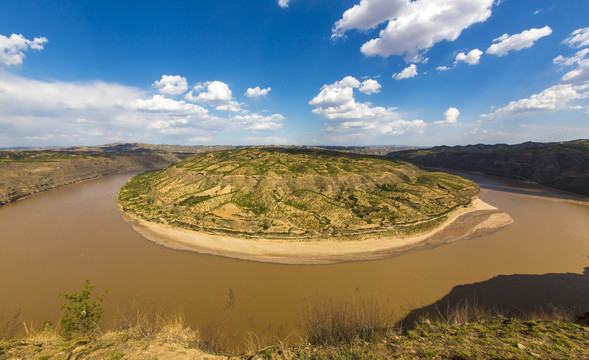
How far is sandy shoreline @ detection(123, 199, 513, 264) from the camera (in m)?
36.9

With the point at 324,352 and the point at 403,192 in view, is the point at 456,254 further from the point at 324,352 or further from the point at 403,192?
the point at 324,352

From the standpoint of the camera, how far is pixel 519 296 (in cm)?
2741

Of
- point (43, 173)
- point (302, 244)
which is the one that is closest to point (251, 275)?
point (302, 244)

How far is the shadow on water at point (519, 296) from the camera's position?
24812 mm

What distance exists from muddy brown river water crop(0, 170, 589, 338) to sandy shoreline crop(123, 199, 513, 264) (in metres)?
1.85

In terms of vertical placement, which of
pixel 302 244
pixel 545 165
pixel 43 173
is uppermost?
pixel 545 165

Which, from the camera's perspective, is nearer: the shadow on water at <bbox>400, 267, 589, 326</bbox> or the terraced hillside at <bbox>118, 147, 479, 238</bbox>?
the shadow on water at <bbox>400, 267, 589, 326</bbox>

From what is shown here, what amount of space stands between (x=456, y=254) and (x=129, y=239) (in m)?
66.4


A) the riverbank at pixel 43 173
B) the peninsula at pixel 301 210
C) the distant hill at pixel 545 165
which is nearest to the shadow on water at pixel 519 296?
the peninsula at pixel 301 210

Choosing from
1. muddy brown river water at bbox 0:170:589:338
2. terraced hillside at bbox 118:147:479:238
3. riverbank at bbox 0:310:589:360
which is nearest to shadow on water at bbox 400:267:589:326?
muddy brown river water at bbox 0:170:589:338

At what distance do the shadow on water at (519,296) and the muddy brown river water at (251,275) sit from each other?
8.5 inches

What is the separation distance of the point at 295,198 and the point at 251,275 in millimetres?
32421

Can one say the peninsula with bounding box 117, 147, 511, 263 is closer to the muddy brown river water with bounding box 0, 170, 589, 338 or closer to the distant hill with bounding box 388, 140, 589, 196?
the muddy brown river water with bounding box 0, 170, 589, 338

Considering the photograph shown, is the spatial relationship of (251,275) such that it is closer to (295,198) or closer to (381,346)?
(381,346)
